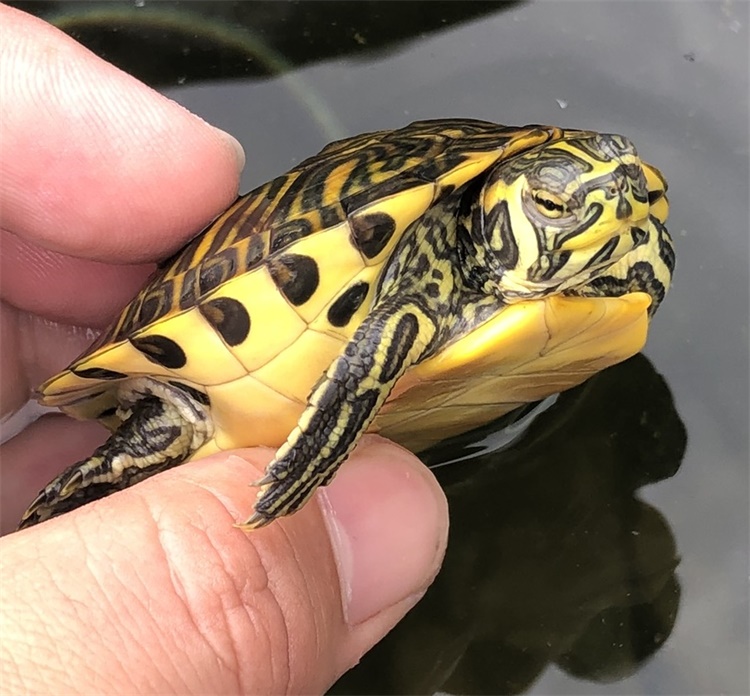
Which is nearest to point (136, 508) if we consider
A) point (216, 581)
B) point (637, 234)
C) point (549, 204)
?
point (216, 581)

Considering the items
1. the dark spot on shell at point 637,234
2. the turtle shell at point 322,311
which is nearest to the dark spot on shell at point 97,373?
the turtle shell at point 322,311

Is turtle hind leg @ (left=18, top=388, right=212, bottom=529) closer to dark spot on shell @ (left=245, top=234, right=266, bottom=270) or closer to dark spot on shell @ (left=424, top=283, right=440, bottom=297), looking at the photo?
dark spot on shell @ (left=245, top=234, right=266, bottom=270)

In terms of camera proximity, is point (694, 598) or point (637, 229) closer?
point (637, 229)

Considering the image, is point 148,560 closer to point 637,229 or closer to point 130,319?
point 130,319

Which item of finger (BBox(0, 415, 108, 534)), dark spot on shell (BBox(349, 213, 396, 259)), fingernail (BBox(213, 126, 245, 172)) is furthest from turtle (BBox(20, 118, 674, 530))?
finger (BBox(0, 415, 108, 534))

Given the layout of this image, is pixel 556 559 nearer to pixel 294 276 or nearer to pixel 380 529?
pixel 380 529

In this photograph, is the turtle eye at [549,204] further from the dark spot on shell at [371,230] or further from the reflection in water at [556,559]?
the reflection in water at [556,559]

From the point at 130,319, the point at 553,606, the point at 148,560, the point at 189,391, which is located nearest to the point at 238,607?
the point at 148,560
